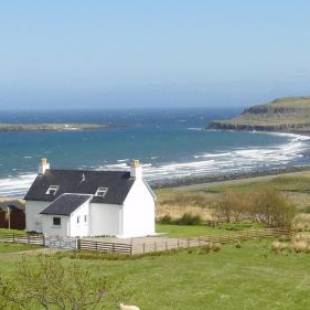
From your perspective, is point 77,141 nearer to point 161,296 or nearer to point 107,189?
point 107,189

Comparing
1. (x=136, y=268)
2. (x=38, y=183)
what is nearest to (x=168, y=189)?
(x=38, y=183)

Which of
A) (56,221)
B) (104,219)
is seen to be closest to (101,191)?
(104,219)

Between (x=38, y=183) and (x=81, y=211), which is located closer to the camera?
(x=81, y=211)

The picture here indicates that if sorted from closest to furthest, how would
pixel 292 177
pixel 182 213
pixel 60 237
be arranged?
1. pixel 60 237
2. pixel 182 213
3. pixel 292 177

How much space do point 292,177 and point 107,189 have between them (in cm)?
4874

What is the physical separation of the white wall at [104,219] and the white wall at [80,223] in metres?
0.26

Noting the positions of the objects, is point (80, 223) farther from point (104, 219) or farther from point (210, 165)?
point (210, 165)

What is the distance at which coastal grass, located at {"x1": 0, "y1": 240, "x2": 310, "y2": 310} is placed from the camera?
26484 mm

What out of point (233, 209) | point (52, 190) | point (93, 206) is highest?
point (52, 190)

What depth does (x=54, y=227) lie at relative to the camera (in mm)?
44469

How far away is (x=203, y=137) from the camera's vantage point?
7721 inches

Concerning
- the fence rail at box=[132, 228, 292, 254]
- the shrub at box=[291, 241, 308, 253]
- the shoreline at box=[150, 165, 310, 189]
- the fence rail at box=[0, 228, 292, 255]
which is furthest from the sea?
the shrub at box=[291, 241, 308, 253]

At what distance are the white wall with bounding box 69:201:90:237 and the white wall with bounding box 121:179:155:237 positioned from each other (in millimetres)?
2177

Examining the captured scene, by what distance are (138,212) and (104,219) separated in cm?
209
